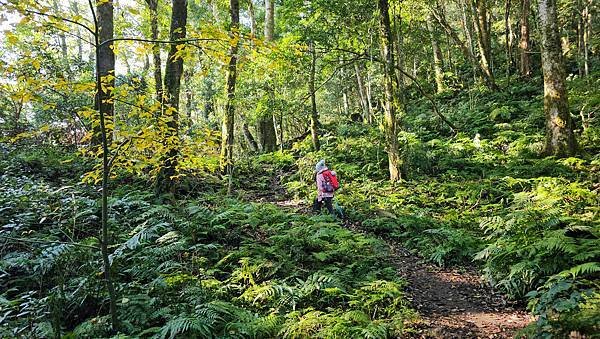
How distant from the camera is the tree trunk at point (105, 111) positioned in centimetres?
359

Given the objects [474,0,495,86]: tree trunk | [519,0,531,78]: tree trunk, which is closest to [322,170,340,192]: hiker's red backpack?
[474,0,495,86]: tree trunk

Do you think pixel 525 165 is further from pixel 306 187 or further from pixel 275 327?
pixel 275 327

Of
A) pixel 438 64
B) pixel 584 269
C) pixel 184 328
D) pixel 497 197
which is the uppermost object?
pixel 438 64

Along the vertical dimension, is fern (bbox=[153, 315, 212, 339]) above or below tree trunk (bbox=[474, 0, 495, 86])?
below

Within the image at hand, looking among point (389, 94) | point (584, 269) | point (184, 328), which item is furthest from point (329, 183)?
point (184, 328)

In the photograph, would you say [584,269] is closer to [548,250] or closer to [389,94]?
[548,250]

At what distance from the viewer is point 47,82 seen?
3.44 metres

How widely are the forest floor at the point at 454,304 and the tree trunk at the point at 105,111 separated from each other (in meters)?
3.33

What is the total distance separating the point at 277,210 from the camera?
29.7 feet

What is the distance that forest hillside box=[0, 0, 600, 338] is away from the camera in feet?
13.0

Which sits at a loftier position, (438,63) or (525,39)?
(438,63)

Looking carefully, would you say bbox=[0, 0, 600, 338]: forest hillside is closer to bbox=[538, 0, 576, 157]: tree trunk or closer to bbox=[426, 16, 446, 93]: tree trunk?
bbox=[538, 0, 576, 157]: tree trunk

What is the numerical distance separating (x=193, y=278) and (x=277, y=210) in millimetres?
4132

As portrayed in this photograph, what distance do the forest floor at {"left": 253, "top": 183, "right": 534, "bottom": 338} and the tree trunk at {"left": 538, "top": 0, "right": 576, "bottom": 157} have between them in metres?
5.66
